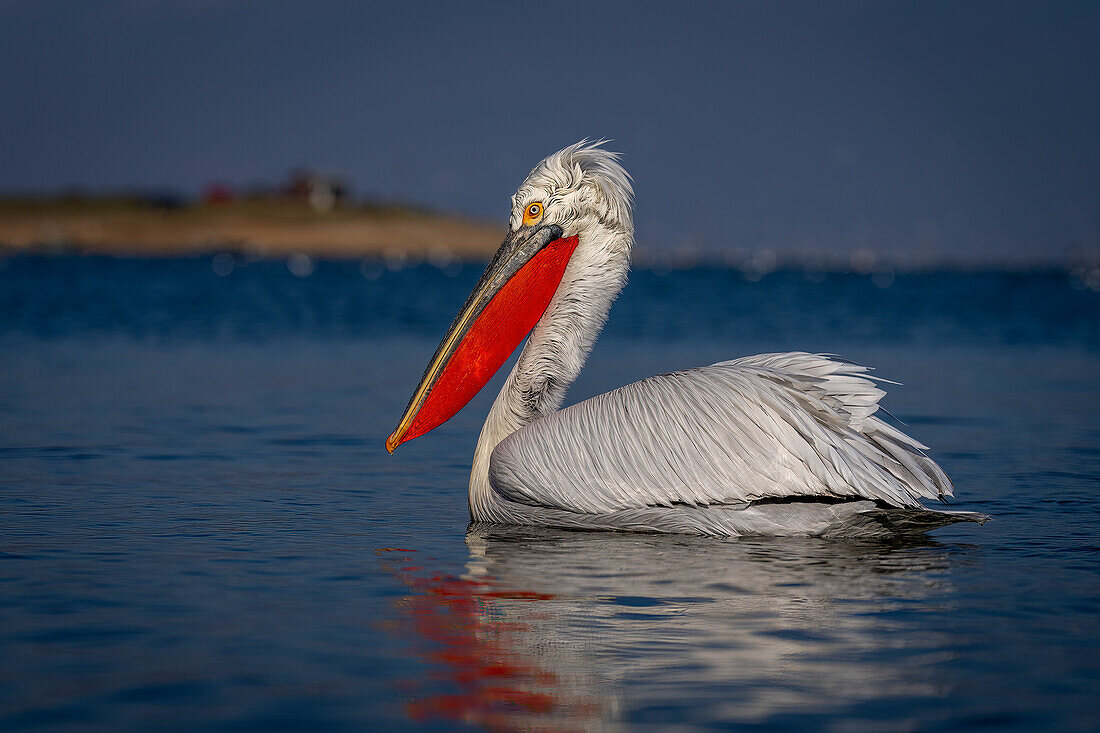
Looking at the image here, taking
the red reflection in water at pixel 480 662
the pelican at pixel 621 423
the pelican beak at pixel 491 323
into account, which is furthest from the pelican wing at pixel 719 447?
the red reflection in water at pixel 480 662

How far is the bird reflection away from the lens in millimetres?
2738

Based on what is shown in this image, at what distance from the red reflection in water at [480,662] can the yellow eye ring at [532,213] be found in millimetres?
1718

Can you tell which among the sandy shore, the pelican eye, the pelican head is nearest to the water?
the pelican head

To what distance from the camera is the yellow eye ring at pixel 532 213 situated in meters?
5.04

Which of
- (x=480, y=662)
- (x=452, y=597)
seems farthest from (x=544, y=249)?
(x=480, y=662)

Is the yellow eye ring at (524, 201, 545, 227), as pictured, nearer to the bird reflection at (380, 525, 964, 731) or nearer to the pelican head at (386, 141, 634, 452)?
the pelican head at (386, 141, 634, 452)

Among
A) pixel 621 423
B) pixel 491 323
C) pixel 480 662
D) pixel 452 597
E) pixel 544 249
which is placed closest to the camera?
pixel 480 662

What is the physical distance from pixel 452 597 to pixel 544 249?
6.15ft

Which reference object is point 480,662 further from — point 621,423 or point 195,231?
point 195,231

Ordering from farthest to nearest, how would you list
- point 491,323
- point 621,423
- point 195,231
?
point 195,231 → point 491,323 → point 621,423

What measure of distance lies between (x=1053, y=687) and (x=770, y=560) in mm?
1291

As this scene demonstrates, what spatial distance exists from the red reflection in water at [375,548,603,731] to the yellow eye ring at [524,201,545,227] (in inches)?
67.6

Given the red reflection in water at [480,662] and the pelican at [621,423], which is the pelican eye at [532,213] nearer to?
the pelican at [621,423]

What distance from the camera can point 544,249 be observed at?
507cm
